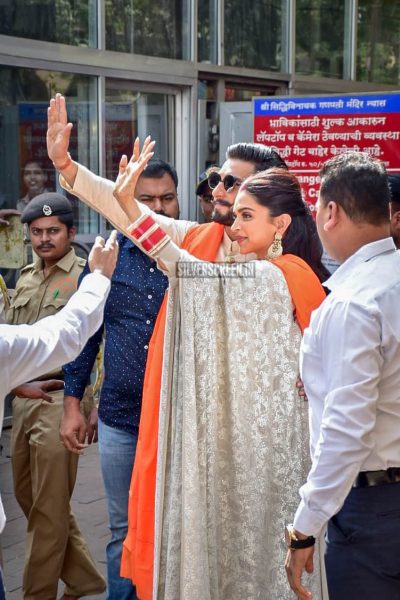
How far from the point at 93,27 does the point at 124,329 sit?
4.75 metres

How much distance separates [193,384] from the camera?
115 inches

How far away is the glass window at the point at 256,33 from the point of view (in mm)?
9250

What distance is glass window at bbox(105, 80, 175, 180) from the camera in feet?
26.9

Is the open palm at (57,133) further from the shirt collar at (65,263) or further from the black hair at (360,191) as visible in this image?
the black hair at (360,191)

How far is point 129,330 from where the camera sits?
370cm

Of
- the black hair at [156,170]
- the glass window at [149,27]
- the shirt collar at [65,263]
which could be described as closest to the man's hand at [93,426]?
the shirt collar at [65,263]

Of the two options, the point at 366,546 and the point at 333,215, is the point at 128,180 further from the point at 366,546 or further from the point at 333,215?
the point at 366,546

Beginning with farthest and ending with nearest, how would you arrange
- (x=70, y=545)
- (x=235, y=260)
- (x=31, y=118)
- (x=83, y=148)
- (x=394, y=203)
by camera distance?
(x=83, y=148)
(x=31, y=118)
(x=70, y=545)
(x=394, y=203)
(x=235, y=260)

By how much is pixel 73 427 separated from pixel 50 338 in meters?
1.28

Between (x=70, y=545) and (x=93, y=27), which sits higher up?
(x=93, y=27)

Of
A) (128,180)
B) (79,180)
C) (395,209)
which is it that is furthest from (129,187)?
(395,209)

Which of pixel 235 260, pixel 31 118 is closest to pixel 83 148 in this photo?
pixel 31 118

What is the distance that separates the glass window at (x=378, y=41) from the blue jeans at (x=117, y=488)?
8.30m

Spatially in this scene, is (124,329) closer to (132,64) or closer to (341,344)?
(341,344)
